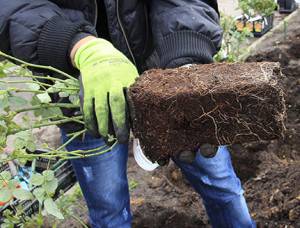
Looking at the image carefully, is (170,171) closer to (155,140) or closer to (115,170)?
(115,170)

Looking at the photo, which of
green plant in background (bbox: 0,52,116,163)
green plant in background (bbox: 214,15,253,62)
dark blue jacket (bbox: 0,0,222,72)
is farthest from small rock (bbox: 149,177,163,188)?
green plant in background (bbox: 0,52,116,163)

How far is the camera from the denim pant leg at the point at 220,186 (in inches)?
68.9

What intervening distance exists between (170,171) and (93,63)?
1.47 metres

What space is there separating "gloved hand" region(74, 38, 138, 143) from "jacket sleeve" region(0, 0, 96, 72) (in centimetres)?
16

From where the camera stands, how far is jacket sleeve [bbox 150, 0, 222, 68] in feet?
5.17

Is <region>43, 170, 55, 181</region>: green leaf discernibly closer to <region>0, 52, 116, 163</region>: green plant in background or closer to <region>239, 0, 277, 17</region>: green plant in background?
<region>0, 52, 116, 163</region>: green plant in background

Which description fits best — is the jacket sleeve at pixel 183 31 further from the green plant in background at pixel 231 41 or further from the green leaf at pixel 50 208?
the green plant in background at pixel 231 41

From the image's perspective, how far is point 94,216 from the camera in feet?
6.08

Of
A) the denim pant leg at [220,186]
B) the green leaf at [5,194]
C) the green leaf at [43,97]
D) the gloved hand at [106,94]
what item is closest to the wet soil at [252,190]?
the denim pant leg at [220,186]

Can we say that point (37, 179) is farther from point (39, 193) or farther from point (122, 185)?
point (122, 185)

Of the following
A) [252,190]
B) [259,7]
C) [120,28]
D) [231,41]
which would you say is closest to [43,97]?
[120,28]

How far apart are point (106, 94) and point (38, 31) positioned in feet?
1.20

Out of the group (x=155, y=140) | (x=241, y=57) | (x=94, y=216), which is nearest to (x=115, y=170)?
(x=94, y=216)

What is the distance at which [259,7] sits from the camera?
14.2 ft
